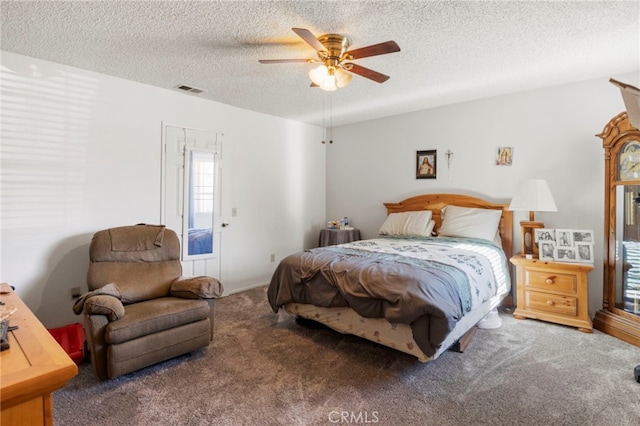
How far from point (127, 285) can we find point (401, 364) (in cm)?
226

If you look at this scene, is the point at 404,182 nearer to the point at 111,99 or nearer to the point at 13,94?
the point at 111,99

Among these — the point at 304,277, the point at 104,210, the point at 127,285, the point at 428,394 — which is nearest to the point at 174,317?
the point at 127,285

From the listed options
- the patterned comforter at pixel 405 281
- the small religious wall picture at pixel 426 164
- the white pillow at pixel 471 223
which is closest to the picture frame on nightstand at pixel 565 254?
the patterned comforter at pixel 405 281

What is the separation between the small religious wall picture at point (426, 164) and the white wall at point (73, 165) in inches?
96.7

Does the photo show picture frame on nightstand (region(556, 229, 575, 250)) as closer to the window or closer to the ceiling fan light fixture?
the ceiling fan light fixture

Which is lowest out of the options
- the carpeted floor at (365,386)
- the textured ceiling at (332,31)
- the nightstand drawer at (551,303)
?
the carpeted floor at (365,386)

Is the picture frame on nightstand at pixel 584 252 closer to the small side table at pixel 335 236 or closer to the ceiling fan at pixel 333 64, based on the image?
the ceiling fan at pixel 333 64

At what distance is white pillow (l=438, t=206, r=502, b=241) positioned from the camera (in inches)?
143

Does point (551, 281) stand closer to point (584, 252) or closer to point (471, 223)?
point (584, 252)

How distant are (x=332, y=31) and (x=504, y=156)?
2.65m

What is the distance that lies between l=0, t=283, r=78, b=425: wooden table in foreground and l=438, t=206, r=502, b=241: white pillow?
362 centimetres

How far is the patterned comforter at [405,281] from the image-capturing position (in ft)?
6.79

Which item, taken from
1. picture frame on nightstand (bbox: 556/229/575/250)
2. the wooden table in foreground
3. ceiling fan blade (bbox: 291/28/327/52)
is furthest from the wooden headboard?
the wooden table in foreground

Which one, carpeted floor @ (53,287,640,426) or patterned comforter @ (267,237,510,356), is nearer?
carpeted floor @ (53,287,640,426)
